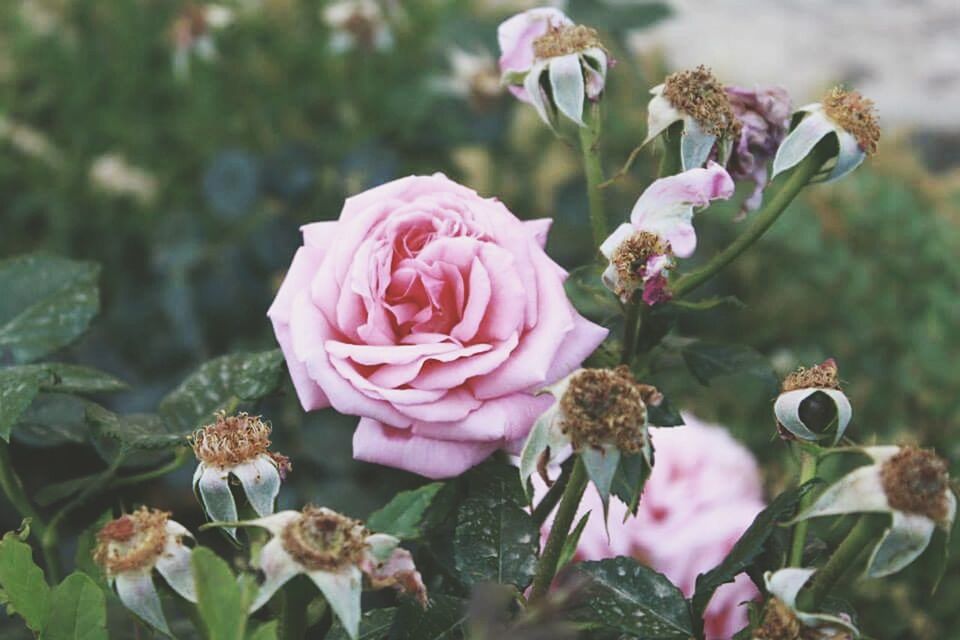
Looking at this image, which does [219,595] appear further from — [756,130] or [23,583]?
[756,130]

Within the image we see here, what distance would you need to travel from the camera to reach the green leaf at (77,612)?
46 centimetres

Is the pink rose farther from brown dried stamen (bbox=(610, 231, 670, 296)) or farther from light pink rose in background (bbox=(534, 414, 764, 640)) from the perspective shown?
light pink rose in background (bbox=(534, 414, 764, 640))

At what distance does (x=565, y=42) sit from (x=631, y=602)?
10.7 inches

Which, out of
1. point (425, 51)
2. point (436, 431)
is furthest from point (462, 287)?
point (425, 51)

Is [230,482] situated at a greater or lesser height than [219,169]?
greater

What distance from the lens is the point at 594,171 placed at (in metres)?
0.58

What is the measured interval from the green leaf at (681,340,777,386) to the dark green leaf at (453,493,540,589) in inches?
5.6

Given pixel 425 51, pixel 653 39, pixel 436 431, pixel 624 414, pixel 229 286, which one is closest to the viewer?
pixel 624 414

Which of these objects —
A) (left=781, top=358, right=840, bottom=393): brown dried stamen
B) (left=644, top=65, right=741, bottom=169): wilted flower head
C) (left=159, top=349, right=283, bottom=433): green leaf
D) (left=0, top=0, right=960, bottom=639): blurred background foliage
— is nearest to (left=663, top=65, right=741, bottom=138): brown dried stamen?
(left=644, top=65, right=741, bottom=169): wilted flower head

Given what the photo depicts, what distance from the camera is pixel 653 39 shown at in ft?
6.96

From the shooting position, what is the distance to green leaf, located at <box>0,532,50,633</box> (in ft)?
1.51

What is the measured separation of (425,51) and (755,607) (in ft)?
5.20

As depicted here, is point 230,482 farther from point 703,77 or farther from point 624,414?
point 703,77

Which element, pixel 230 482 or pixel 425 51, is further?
pixel 425 51
